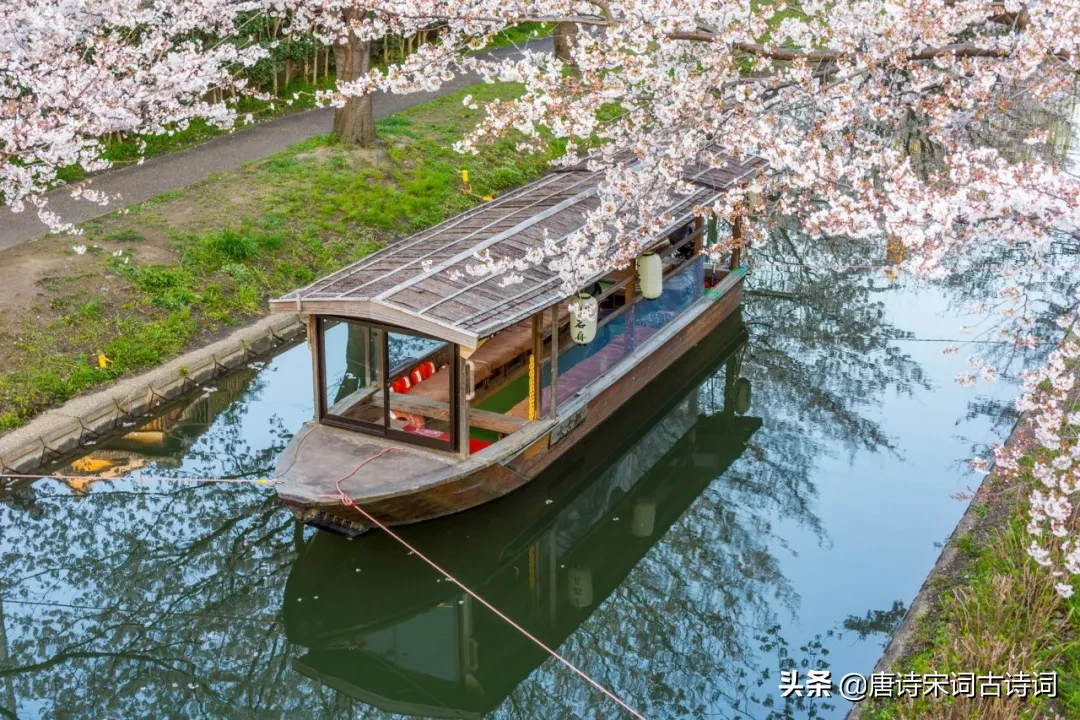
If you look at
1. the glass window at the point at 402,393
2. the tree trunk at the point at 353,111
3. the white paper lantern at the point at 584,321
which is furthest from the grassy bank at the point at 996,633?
the tree trunk at the point at 353,111

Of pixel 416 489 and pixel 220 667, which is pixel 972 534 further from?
pixel 220 667

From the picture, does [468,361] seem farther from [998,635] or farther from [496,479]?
[998,635]

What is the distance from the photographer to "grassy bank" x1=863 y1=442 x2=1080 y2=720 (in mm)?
6871

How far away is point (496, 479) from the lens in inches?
404

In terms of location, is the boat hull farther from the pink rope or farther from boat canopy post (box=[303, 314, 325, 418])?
boat canopy post (box=[303, 314, 325, 418])

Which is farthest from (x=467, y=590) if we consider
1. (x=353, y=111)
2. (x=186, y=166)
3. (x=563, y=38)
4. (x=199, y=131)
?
(x=563, y=38)

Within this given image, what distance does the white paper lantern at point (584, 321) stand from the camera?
443 inches

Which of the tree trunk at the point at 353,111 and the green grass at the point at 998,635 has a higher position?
the tree trunk at the point at 353,111

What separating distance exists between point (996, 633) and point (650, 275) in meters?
6.21

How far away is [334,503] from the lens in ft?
30.5

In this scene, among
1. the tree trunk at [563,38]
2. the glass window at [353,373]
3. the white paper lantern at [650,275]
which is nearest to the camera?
the glass window at [353,373]

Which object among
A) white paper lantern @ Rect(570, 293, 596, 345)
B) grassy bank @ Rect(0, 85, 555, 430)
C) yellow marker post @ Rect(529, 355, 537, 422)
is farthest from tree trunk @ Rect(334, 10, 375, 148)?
yellow marker post @ Rect(529, 355, 537, 422)

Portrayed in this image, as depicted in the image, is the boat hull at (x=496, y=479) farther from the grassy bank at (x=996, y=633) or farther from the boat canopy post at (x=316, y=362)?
the grassy bank at (x=996, y=633)

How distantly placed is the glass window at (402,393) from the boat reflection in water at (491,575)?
0.99 metres
